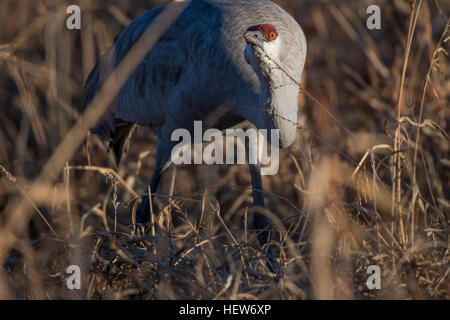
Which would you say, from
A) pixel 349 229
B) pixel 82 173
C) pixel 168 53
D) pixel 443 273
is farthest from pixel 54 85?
pixel 443 273

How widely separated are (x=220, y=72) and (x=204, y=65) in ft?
0.46

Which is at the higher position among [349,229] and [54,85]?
[54,85]

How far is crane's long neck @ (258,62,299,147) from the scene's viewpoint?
3039 millimetres

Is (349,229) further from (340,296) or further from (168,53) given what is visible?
(168,53)

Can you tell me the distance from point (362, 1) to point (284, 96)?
3268 millimetres

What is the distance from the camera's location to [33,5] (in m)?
Answer: 7.00

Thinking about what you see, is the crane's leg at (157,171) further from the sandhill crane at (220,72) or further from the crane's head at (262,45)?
the crane's head at (262,45)

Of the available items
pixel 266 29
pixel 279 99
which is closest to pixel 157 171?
pixel 279 99

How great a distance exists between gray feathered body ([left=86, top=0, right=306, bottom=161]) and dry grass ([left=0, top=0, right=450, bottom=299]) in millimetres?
373

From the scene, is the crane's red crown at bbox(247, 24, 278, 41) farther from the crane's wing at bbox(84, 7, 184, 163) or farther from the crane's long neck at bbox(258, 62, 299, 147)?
the crane's wing at bbox(84, 7, 184, 163)

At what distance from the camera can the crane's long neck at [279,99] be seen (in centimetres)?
304
